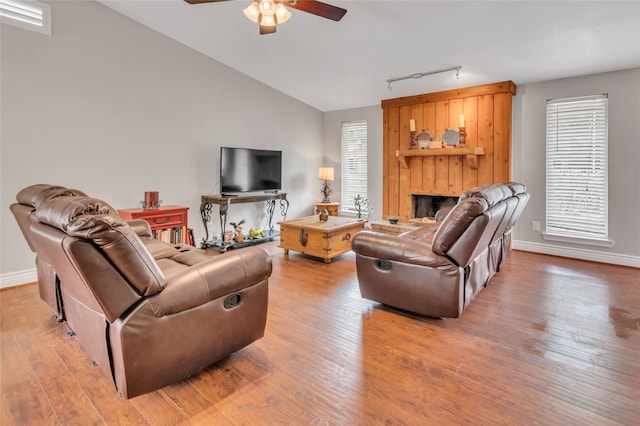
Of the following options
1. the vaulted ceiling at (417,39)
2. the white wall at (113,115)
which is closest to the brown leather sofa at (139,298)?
the white wall at (113,115)

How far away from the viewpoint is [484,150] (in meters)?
4.88

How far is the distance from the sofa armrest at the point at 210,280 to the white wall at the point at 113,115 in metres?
2.97

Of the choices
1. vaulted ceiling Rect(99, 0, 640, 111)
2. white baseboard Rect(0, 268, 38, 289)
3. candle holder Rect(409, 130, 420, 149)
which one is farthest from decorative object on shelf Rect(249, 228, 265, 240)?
candle holder Rect(409, 130, 420, 149)

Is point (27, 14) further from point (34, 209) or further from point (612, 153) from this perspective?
point (612, 153)

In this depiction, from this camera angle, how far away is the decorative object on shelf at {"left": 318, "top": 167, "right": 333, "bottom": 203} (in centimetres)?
630

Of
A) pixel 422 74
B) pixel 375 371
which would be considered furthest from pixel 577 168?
pixel 375 371

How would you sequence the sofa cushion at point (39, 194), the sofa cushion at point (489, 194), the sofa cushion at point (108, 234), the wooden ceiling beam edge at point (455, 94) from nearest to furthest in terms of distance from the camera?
the sofa cushion at point (108, 234) → the sofa cushion at point (39, 194) → the sofa cushion at point (489, 194) → the wooden ceiling beam edge at point (455, 94)

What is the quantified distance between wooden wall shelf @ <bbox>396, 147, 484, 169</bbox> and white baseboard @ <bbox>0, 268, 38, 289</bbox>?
16.5 ft

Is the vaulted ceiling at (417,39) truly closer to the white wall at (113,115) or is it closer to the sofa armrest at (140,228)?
the white wall at (113,115)

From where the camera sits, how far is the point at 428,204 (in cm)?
559

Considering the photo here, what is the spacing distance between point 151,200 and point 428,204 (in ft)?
13.6

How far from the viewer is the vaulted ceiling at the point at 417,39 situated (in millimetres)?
3131

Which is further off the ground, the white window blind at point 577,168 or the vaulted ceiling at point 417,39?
the vaulted ceiling at point 417,39

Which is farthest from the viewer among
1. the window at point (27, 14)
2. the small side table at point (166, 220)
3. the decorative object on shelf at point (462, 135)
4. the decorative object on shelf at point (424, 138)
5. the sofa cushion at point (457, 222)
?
the decorative object on shelf at point (424, 138)
